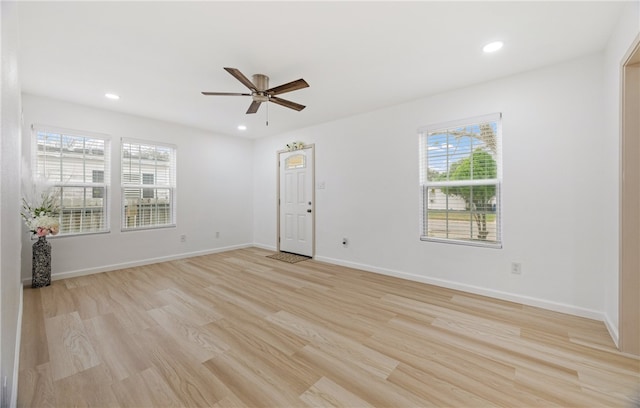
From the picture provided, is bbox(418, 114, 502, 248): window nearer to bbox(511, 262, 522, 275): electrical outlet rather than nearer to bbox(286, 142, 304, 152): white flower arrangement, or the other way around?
bbox(511, 262, 522, 275): electrical outlet

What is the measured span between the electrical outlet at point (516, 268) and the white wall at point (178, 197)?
5000mm

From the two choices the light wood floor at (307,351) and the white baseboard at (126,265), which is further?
the white baseboard at (126,265)

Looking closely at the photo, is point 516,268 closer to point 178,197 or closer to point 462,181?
point 462,181

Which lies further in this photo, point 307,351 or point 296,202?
point 296,202

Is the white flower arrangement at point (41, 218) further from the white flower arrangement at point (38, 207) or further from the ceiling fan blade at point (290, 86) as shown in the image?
the ceiling fan blade at point (290, 86)

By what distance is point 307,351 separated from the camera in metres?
2.00

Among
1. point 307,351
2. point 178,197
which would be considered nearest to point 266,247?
point 178,197

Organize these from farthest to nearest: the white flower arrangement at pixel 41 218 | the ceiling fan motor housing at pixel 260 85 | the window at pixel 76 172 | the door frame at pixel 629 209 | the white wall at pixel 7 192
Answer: the window at pixel 76 172 → the white flower arrangement at pixel 41 218 → the ceiling fan motor housing at pixel 260 85 → the door frame at pixel 629 209 → the white wall at pixel 7 192

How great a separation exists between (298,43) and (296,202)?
3276mm

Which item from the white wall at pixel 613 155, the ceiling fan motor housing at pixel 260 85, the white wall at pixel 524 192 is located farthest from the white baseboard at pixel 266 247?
the white wall at pixel 613 155

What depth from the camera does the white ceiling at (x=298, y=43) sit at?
195cm

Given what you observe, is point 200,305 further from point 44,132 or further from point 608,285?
point 608,285

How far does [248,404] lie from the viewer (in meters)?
1.49

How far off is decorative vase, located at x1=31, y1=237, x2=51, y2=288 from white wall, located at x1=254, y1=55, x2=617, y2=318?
4.33 metres
